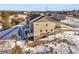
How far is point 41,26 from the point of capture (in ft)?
6.91

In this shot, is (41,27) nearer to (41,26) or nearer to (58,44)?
(41,26)

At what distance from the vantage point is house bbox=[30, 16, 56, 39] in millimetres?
2105

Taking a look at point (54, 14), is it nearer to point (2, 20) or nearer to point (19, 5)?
point (19, 5)

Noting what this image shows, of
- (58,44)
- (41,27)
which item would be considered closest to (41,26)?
(41,27)

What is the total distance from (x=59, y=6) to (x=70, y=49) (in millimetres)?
365

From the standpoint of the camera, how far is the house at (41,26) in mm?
2105

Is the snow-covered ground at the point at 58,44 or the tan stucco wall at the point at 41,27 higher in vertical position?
the tan stucco wall at the point at 41,27

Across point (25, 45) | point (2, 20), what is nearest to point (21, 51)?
point (25, 45)

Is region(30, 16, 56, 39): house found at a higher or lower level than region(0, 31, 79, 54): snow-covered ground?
higher

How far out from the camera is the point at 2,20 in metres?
2.11
